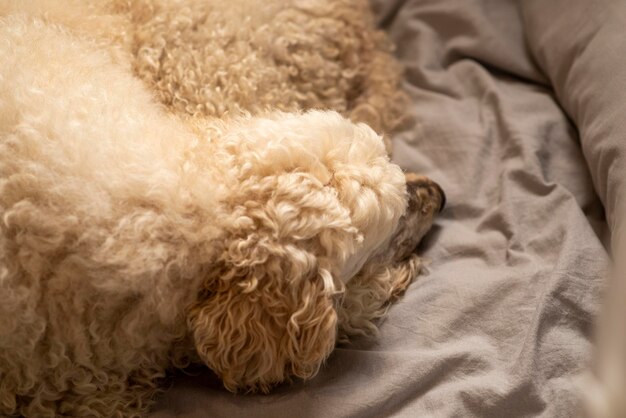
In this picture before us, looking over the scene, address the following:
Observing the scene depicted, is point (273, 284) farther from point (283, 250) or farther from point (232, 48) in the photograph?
point (232, 48)

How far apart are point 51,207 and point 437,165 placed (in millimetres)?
1009

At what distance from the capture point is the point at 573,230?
1.60 meters

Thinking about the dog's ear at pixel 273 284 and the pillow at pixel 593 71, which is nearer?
the dog's ear at pixel 273 284

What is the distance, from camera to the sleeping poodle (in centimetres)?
119

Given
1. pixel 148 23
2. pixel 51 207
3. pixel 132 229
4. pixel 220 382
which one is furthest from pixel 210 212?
pixel 148 23

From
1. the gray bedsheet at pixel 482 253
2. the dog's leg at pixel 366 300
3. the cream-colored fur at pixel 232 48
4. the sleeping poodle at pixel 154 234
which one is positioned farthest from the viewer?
the cream-colored fur at pixel 232 48

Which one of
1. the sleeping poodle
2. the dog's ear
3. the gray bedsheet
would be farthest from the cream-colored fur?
the dog's ear

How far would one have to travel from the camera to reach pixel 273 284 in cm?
126

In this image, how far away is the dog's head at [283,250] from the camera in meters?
1.26

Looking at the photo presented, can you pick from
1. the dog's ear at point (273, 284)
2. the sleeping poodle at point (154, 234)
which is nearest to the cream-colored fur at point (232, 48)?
the sleeping poodle at point (154, 234)

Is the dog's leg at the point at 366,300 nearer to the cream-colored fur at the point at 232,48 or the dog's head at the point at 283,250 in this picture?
the dog's head at the point at 283,250

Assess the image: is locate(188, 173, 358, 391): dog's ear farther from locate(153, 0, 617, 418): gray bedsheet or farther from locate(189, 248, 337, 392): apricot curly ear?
locate(153, 0, 617, 418): gray bedsheet

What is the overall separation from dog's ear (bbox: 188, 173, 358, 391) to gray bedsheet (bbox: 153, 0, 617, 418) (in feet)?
0.42

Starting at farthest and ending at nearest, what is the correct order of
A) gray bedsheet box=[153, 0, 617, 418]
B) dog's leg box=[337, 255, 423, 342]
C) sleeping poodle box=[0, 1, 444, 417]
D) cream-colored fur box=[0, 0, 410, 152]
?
1. cream-colored fur box=[0, 0, 410, 152]
2. dog's leg box=[337, 255, 423, 342]
3. gray bedsheet box=[153, 0, 617, 418]
4. sleeping poodle box=[0, 1, 444, 417]
